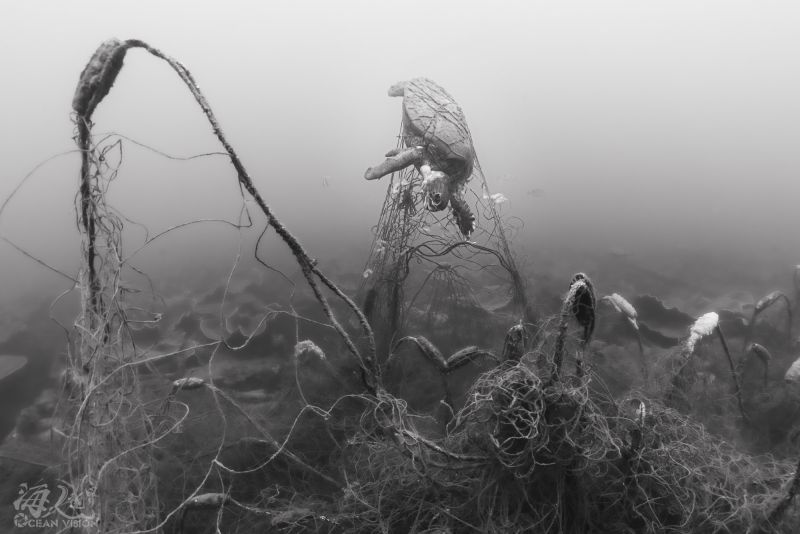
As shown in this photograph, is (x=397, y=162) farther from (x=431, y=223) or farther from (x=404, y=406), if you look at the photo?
(x=404, y=406)

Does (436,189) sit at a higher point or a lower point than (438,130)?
lower

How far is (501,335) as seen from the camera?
13.8 ft

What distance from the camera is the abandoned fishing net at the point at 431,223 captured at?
8.66 feet

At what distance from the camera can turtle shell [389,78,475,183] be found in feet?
8.61

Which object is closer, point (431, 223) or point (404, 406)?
point (404, 406)

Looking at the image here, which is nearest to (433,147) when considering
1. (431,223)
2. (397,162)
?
(397,162)

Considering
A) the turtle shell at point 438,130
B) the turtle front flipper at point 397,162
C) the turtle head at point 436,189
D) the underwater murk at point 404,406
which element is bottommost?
the underwater murk at point 404,406

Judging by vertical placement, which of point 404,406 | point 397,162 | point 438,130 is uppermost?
point 438,130

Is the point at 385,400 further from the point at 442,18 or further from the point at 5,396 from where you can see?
the point at 442,18

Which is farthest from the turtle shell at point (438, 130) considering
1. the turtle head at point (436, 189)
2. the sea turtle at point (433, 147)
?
the turtle head at point (436, 189)

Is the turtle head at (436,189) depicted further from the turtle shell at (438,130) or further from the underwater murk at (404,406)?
the turtle shell at (438,130)

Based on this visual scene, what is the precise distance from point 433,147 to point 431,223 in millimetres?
746

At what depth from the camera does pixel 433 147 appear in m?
2.63

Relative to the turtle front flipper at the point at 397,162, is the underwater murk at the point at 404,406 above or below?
below
